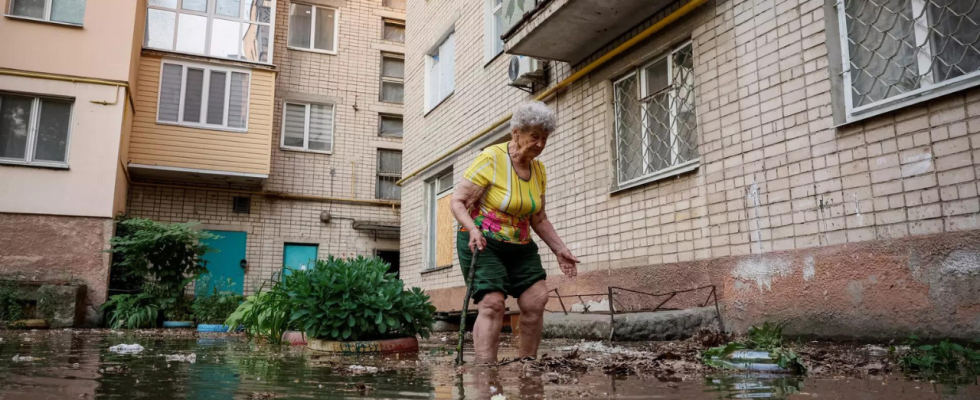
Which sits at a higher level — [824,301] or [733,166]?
[733,166]

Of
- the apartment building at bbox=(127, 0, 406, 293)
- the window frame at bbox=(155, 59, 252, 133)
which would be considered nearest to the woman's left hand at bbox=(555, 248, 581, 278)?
the apartment building at bbox=(127, 0, 406, 293)

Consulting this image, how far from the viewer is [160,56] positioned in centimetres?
1500

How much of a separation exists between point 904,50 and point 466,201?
3.38 metres

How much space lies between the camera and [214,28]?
15.8 meters

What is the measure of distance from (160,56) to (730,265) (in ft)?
44.6

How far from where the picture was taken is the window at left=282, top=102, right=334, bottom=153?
17.6 meters

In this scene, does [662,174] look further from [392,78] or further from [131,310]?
[392,78]

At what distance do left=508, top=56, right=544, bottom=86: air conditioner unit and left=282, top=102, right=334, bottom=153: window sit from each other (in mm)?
9618

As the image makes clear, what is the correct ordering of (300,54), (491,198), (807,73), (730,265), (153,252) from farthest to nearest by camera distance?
(300,54), (153,252), (730,265), (807,73), (491,198)

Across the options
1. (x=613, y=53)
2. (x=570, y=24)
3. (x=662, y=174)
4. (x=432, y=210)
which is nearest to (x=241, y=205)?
(x=432, y=210)

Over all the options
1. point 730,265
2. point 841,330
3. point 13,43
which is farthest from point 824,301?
point 13,43

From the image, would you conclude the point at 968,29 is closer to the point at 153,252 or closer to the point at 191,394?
the point at 191,394

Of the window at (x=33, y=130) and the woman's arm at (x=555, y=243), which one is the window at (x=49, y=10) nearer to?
the window at (x=33, y=130)

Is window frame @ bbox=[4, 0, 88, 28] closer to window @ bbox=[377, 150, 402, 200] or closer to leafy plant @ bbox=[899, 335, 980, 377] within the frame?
window @ bbox=[377, 150, 402, 200]
